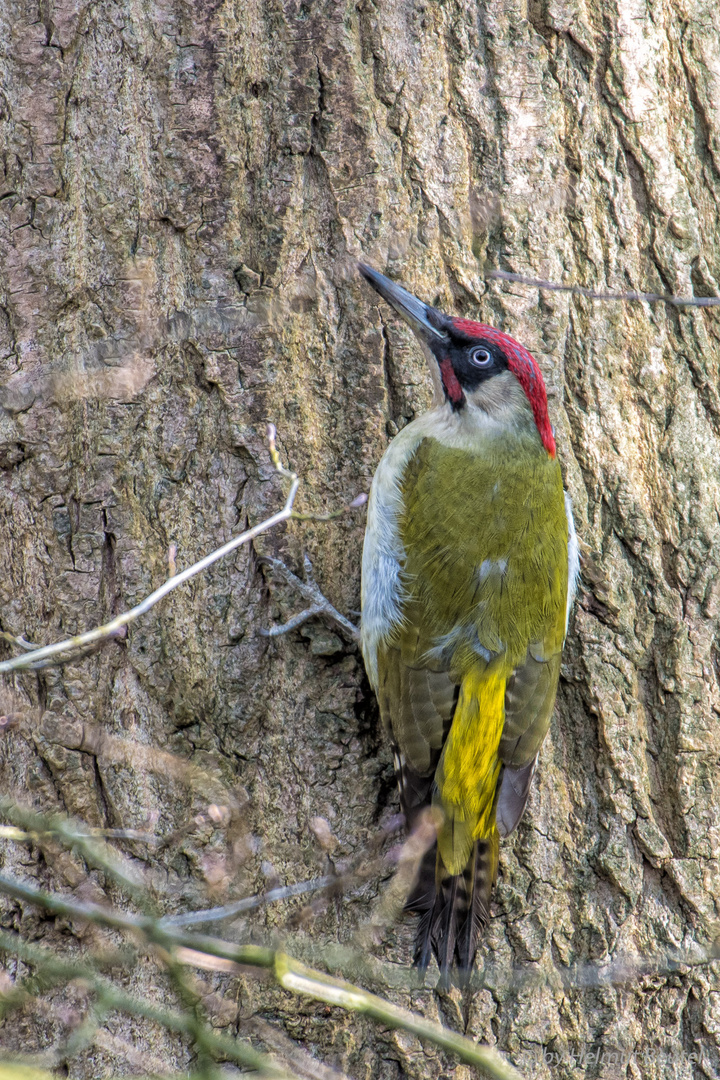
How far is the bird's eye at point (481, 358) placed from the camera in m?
2.99

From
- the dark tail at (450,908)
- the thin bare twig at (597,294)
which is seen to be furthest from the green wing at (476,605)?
the thin bare twig at (597,294)

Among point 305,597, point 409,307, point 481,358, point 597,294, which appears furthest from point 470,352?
point 305,597

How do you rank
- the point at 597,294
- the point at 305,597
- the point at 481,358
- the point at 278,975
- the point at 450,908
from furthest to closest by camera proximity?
the point at 481,358 → the point at 597,294 → the point at 305,597 → the point at 450,908 → the point at 278,975

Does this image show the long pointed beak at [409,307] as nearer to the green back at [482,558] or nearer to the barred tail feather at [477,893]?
the green back at [482,558]

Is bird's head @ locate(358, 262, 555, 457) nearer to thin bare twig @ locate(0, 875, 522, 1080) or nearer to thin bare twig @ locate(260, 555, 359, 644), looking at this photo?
thin bare twig @ locate(260, 555, 359, 644)

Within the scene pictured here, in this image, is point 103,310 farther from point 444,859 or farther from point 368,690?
point 444,859

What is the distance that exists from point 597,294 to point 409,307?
1.98ft

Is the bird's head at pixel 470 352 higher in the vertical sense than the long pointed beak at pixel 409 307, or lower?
lower

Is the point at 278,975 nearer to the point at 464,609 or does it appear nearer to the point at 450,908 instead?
the point at 450,908

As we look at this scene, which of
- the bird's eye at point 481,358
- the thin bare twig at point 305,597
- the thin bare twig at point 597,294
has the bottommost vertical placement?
the thin bare twig at point 305,597

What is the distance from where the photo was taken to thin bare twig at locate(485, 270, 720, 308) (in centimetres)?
284

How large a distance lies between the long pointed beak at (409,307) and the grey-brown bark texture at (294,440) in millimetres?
64

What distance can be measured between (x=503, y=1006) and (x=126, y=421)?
2.07m

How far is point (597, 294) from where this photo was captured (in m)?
2.91
